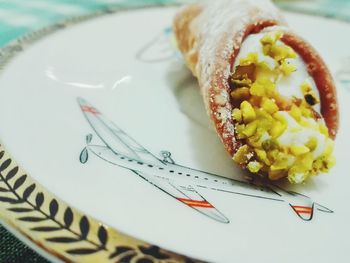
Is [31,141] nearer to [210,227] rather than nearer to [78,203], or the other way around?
[78,203]

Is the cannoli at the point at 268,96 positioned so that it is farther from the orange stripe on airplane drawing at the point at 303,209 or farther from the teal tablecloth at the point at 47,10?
the teal tablecloth at the point at 47,10

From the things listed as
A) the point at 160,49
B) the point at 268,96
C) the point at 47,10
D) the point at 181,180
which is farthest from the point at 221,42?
the point at 47,10

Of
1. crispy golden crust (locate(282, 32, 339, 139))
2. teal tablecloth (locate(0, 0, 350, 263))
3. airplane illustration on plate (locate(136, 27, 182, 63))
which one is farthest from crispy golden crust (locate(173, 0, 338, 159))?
teal tablecloth (locate(0, 0, 350, 263))

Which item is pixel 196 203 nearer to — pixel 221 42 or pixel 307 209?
pixel 307 209

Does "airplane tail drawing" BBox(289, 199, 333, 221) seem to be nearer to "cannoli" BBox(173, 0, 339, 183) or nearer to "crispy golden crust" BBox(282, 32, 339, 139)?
"cannoli" BBox(173, 0, 339, 183)

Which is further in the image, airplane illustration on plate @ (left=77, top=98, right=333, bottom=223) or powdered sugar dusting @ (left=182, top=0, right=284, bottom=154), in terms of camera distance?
powdered sugar dusting @ (left=182, top=0, right=284, bottom=154)

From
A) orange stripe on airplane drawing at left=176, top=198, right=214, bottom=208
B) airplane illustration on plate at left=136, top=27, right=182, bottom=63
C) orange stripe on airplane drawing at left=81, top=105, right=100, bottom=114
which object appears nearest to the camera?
orange stripe on airplane drawing at left=176, top=198, right=214, bottom=208

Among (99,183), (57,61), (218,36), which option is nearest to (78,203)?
(99,183)

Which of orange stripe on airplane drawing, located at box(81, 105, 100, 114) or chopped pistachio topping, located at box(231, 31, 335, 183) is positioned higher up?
chopped pistachio topping, located at box(231, 31, 335, 183)
